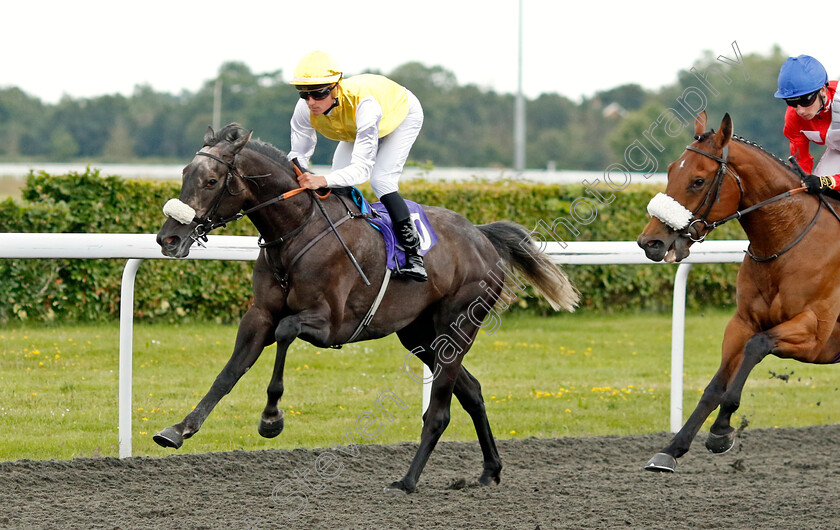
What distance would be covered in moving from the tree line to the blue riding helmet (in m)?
30.2

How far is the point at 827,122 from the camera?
13.8 feet

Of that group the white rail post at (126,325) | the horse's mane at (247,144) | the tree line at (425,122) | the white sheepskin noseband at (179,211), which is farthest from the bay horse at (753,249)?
the tree line at (425,122)

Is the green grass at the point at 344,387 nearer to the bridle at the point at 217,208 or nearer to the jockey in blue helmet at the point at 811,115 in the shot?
the bridle at the point at 217,208

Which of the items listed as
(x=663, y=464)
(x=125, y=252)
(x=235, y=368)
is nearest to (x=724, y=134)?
(x=663, y=464)

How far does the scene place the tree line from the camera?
1480 inches

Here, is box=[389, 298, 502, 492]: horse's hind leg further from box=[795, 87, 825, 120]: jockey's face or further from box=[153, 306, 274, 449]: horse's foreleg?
box=[795, 87, 825, 120]: jockey's face

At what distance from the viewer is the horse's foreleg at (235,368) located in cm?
352

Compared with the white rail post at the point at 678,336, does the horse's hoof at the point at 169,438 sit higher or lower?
higher

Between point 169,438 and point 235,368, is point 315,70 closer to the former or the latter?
point 235,368

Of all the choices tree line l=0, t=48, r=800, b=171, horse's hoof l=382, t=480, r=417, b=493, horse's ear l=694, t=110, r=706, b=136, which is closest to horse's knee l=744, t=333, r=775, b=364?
horse's ear l=694, t=110, r=706, b=136

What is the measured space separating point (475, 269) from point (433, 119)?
37.6 meters

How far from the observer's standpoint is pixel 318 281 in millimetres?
3904

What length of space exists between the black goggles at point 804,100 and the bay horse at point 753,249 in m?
0.24

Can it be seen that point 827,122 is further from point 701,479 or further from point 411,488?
point 411,488
